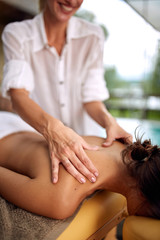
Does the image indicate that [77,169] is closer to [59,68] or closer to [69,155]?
[69,155]

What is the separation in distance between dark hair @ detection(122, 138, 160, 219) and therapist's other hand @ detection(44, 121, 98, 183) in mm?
125

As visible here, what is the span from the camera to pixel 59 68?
1125 millimetres

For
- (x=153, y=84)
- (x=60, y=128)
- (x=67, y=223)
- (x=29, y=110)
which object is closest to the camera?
(x=67, y=223)

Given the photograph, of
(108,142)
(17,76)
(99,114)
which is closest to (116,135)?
(108,142)

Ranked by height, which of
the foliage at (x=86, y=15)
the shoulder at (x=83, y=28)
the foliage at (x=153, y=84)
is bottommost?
the foliage at (x=153, y=84)

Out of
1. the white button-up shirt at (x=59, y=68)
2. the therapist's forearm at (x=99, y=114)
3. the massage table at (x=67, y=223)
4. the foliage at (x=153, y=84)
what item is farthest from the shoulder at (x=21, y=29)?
the foliage at (x=153, y=84)

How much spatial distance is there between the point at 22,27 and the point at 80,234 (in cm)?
78

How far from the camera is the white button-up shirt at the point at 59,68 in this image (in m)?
1.06

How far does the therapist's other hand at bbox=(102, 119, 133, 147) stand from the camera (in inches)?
39.8

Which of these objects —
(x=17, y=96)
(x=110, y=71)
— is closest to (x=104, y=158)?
(x=17, y=96)

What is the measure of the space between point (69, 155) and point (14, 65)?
46 centimetres

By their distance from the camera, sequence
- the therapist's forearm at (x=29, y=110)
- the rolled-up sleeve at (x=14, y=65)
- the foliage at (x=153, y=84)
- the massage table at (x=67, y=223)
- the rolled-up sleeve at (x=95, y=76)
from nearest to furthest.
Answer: the massage table at (x=67, y=223), the therapist's forearm at (x=29, y=110), the rolled-up sleeve at (x=14, y=65), the rolled-up sleeve at (x=95, y=76), the foliage at (x=153, y=84)

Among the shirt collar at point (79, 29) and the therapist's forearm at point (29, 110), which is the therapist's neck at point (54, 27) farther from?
the therapist's forearm at point (29, 110)

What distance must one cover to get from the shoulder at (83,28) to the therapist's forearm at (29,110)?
34 cm
